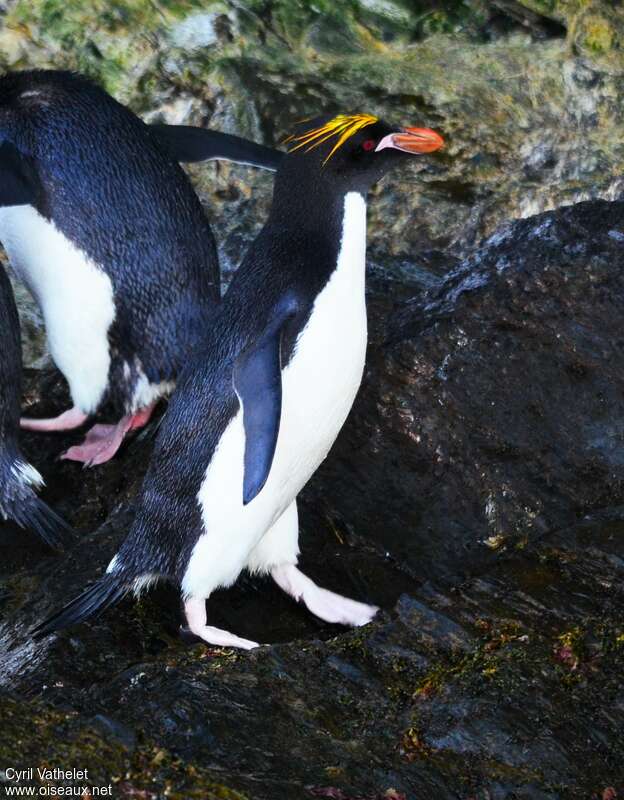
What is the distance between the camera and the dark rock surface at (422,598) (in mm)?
2533

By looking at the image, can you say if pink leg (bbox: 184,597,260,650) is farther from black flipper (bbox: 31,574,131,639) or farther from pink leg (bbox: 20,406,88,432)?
pink leg (bbox: 20,406,88,432)

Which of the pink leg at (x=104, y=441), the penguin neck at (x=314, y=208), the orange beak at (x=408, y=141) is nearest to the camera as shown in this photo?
the penguin neck at (x=314, y=208)

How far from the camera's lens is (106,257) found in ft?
15.0

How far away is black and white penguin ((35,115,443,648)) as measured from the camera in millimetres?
3377

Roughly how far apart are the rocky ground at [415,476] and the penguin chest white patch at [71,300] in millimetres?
252

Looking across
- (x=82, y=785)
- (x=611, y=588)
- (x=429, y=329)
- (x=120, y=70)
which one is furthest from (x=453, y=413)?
(x=120, y=70)

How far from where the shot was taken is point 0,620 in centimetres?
361

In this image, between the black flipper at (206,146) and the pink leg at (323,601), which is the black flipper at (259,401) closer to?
the pink leg at (323,601)

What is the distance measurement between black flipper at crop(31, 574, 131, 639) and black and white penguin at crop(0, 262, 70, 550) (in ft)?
1.89

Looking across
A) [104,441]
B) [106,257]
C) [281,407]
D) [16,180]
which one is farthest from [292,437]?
[16,180]

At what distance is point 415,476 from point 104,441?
1.21 metres

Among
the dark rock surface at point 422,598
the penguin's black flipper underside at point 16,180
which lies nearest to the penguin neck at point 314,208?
the dark rock surface at point 422,598

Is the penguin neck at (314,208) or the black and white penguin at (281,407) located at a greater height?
the penguin neck at (314,208)

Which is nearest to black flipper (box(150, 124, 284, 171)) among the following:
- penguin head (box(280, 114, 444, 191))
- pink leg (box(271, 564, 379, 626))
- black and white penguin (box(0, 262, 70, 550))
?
black and white penguin (box(0, 262, 70, 550))
